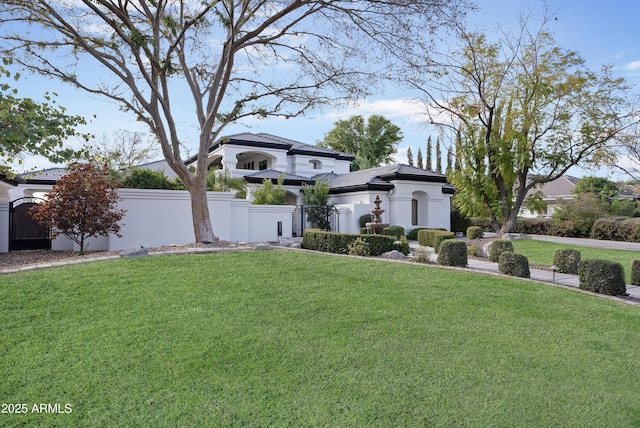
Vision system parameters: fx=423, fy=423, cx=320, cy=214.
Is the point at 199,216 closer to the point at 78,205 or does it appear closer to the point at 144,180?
the point at 78,205

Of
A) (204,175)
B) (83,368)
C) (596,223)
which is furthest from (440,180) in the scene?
(83,368)

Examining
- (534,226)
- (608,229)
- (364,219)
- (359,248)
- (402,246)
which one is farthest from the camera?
(534,226)

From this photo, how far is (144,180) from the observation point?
1382 cm

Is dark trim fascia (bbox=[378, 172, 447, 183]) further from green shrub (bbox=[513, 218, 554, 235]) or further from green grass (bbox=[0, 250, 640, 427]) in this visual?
green grass (bbox=[0, 250, 640, 427])

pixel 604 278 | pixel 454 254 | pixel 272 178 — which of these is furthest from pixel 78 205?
pixel 272 178

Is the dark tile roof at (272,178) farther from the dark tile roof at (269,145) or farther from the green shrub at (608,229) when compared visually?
the green shrub at (608,229)

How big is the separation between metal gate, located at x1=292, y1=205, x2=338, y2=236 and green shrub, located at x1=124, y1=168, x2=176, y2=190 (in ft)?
31.0

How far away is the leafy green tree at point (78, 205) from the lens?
1053cm

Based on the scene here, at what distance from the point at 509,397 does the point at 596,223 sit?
2394 centimetres

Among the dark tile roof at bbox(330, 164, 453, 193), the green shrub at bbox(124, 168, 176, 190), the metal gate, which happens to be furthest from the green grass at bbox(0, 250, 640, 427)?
the dark tile roof at bbox(330, 164, 453, 193)

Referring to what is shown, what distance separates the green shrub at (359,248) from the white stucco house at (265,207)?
4886mm

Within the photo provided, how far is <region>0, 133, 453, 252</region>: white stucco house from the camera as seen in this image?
42.2ft

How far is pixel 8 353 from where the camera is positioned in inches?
174

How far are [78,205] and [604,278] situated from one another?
39.5 ft
